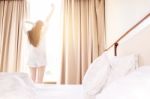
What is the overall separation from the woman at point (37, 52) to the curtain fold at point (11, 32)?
1.42ft

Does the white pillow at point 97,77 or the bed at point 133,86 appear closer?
the bed at point 133,86

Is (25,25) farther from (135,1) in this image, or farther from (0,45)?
(135,1)

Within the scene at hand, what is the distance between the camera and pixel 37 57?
349 centimetres

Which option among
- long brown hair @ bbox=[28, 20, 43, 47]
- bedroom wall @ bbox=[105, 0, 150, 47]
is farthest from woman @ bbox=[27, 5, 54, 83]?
bedroom wall @ bbox=[105, 0, 150, 47]

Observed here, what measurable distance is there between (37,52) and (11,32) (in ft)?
2.86

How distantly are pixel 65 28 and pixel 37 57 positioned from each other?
31.0 inches

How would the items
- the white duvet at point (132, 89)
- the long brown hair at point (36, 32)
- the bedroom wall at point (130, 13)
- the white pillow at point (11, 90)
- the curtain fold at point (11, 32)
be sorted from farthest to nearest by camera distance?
1. the curtain fold at point (11, 32)
2. the long brown hair at point (36, 32)
3. the bedroom wall at point (130, 13)
4. the white pillow at point (11, 90)
5. the white duvet at point (132, 89)

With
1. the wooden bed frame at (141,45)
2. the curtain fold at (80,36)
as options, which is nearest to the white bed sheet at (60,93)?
the wooden bed frame at (141,45)

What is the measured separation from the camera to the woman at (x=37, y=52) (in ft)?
11.4

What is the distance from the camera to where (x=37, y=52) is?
3.50m

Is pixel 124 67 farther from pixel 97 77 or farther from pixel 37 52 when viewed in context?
pixel 37 52

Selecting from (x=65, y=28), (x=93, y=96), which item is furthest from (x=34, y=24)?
(x=93, y=96)

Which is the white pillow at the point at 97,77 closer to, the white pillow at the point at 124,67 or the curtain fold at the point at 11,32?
the white pillow at the point at 124,67

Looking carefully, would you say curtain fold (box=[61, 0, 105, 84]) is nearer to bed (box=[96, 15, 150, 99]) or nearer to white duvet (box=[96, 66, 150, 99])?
bed (box=[96, 15, 150, 99])
